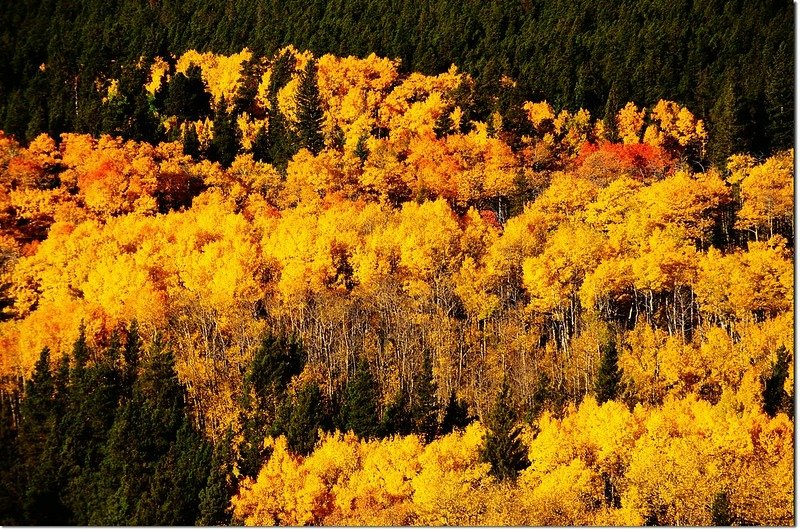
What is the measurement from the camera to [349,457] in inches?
891

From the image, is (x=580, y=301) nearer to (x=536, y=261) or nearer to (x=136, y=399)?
(x=536, y=261)

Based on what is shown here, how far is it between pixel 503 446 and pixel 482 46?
37.4 m

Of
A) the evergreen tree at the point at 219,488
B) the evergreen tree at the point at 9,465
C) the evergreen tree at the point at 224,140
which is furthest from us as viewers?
the evergreen tree at the point at 224,140

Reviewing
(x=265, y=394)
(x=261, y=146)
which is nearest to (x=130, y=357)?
(x=265, y=394)

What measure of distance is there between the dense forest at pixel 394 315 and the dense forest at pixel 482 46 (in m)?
0.50

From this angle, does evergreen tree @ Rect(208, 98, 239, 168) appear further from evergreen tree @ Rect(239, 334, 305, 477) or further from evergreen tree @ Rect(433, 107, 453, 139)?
evergreen tree @ Rect(239, 334, 305, 477)

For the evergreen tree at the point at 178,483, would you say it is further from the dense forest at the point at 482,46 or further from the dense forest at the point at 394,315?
the dense forest at the point at 482,46

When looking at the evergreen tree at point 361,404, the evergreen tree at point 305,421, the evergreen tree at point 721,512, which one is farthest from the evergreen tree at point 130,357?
the evergreen tree at point 721,512

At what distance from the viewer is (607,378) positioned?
25.6m

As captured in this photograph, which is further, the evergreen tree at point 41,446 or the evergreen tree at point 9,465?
the evergreen tree at point 41,446

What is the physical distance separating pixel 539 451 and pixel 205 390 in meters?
9.55

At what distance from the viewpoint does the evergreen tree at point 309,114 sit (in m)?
47.6

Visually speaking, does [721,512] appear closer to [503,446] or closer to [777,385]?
[503,446]

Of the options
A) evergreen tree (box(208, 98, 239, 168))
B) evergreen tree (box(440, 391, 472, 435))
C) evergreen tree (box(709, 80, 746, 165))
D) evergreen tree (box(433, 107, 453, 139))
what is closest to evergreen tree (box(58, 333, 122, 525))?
evergreen tree (box(440, 391, 472, 435))
